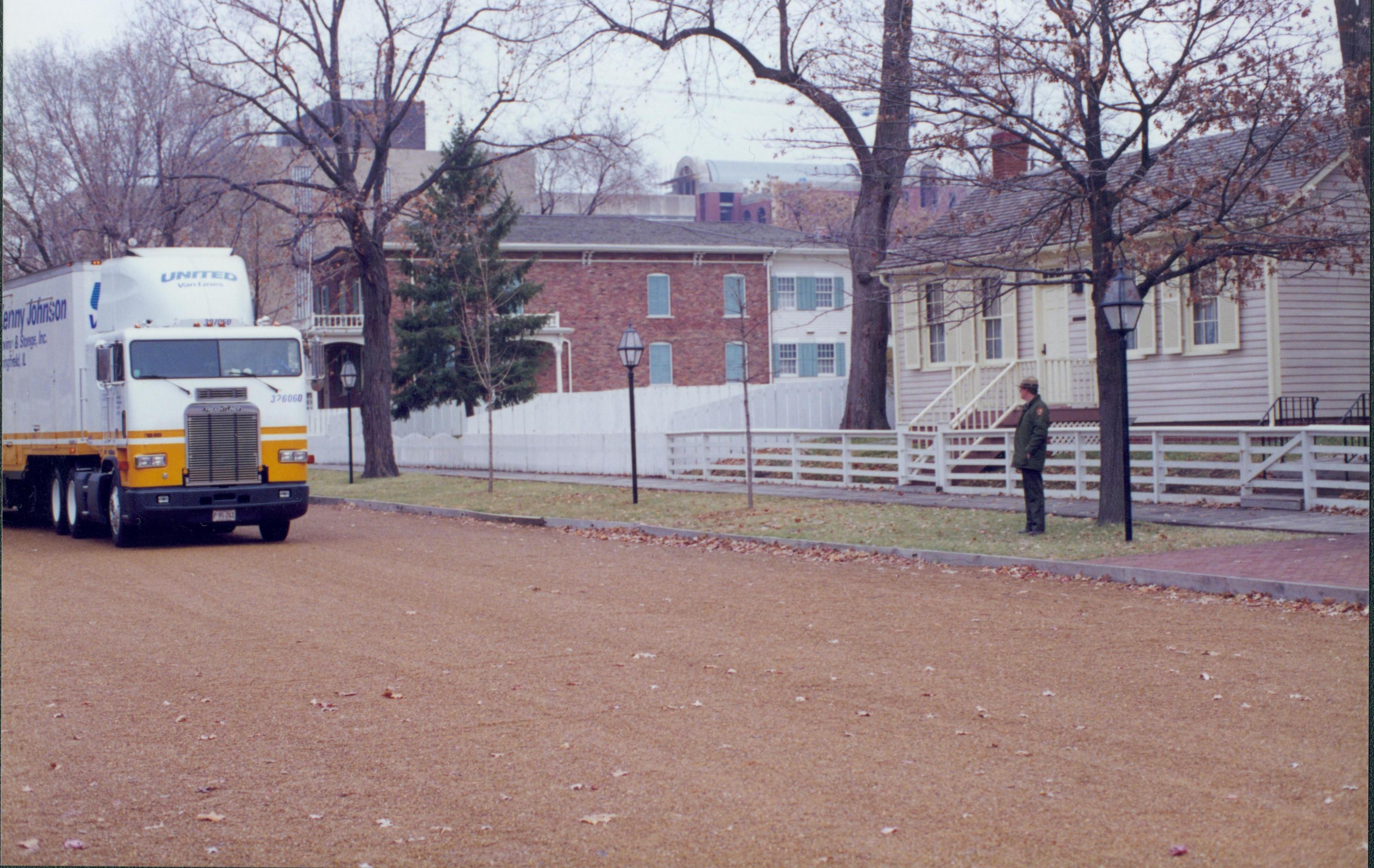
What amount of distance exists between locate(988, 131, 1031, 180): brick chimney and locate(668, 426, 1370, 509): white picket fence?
432 centimetres

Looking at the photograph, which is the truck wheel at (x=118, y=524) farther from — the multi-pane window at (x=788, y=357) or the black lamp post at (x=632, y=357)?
the multi-pane window at (x=788, y=357)

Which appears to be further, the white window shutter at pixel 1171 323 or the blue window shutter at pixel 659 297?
the blue window shutter at pixel 659 297

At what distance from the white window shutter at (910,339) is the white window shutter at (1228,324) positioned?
7883 millimetres

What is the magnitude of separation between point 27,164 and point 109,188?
2146 mm

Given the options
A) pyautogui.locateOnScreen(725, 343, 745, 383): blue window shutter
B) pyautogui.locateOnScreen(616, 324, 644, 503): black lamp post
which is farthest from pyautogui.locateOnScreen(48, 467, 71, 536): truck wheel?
pyautogui.locateOnScreen(725, 343, 745, 383): blue window shutter

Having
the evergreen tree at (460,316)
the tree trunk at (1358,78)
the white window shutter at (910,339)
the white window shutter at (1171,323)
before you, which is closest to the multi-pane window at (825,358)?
the evergreen tree at (460,316)

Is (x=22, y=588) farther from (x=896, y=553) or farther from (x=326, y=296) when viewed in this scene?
(x=326, y=296)

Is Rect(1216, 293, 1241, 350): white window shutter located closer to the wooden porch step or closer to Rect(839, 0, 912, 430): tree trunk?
Rect(839, 0, 912, 430): tree trunk

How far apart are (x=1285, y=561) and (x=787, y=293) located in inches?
1505

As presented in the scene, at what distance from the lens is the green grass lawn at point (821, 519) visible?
50.2 ft

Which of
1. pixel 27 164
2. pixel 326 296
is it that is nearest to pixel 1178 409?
pixel 27 164

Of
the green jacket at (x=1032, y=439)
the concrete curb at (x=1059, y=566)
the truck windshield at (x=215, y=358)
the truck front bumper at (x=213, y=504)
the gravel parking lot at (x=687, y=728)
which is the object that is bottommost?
the gravel parking lot at (x=687, y=728)

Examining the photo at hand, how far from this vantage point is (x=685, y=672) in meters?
9.08

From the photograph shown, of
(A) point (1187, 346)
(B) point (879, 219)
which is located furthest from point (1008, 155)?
(B) point (879, 219)
